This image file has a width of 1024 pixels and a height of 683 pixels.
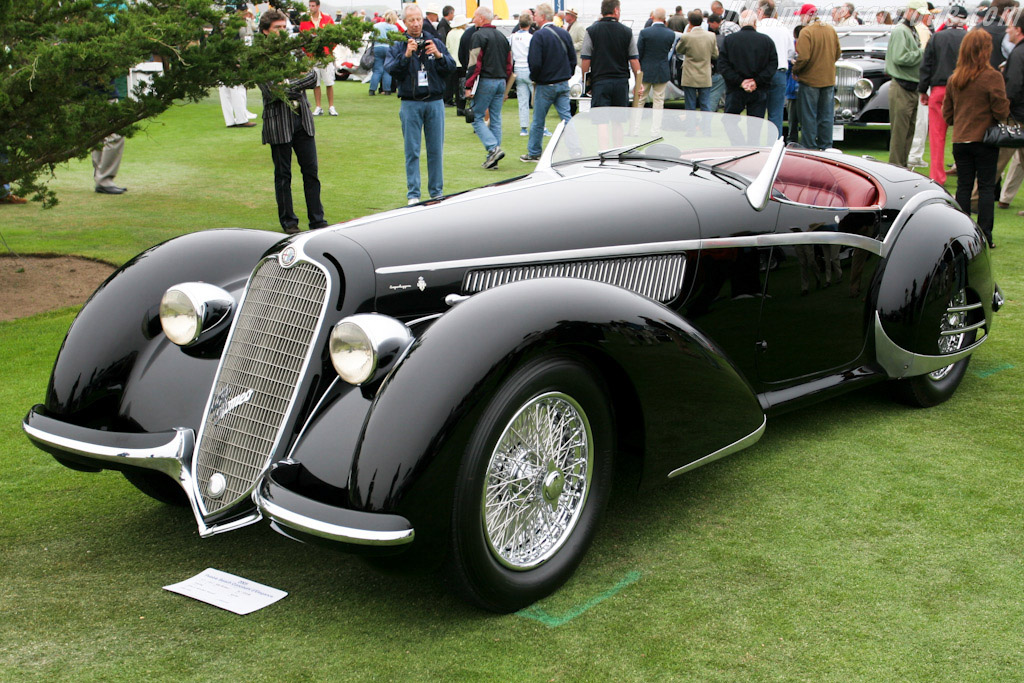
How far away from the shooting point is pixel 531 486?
2.85 m

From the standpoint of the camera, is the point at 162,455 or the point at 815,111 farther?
the point at 815,111

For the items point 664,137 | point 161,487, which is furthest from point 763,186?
point 161,487

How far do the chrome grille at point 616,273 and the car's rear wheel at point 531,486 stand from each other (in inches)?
21.9

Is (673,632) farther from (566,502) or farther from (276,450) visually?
(276,450)

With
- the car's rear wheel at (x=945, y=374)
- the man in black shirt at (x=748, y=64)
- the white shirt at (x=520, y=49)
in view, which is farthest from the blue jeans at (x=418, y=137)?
the car's rear wheel at (x=945, y=374)

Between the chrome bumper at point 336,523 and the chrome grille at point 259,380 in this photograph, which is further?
the chrome grille at point 259,380

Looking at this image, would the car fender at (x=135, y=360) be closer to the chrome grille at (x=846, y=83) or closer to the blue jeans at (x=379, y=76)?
the chrome grille at (x=846, y=83)

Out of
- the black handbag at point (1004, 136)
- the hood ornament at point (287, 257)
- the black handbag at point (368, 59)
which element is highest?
the black handbag at point (368, 59)

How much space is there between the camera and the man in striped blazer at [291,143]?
8.24m

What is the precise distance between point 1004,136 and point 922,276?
411cm

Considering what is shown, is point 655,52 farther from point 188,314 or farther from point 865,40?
point 188,314

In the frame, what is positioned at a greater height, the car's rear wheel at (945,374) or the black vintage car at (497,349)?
the black vintage car at (497,349)

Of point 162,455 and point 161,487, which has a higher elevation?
point 162,455

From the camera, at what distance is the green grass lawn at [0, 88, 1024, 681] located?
8.33ft
